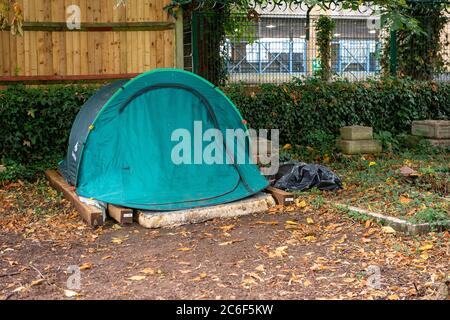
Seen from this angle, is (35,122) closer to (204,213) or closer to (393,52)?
(204,213)

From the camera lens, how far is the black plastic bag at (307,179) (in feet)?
25.9

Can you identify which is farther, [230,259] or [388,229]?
[388,229]

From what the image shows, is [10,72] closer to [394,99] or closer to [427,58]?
[394,99]

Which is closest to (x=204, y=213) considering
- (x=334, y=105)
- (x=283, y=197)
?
(x=283, y=197)

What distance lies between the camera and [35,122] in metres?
9.39

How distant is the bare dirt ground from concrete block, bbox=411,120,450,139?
5.17m

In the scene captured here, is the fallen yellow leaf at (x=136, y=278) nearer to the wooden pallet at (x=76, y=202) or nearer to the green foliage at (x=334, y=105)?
the wooden pallet at (x=76, y=202)

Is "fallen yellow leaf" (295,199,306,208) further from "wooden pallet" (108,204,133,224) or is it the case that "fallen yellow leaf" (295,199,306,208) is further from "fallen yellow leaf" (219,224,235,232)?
"wooden pallet" (108,204,133,224)

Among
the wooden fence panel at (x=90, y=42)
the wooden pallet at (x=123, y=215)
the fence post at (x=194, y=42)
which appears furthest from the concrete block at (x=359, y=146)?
the wooden pallet at (x=123, y=215)

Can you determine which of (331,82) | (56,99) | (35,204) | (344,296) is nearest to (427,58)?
(331,82)

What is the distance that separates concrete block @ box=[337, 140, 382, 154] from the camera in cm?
1063

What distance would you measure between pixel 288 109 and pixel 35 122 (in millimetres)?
4349

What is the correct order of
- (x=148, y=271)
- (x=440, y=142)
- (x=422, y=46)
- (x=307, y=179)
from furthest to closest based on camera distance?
(x=422, y=46), (x=440, y=142), (x=307, y=179), (x=148, y=271)

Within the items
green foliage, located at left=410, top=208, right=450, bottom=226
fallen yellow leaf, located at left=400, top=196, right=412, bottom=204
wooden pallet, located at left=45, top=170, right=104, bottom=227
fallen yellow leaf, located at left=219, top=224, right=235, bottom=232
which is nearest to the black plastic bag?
fallen yellow leaf, located at left=400, top=196, right=412, bottom=204
